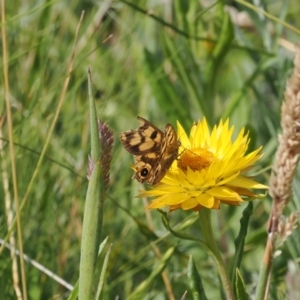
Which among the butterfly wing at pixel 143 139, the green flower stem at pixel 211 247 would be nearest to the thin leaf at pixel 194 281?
the green flower stem at pixel 211 247

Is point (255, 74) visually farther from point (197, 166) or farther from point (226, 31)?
point (197, 166)

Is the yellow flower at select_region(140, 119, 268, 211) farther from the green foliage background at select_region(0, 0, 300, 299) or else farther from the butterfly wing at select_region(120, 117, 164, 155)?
the green foliage background at select_region(0, 0, 300, 299)

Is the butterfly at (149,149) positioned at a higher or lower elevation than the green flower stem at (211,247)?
higher

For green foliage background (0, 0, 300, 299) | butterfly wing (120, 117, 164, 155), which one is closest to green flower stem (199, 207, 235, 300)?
butterfly wing (120, 117, 164, 155)

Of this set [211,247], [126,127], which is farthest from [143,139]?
[126,127]

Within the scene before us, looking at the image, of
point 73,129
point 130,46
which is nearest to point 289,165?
point 73,129

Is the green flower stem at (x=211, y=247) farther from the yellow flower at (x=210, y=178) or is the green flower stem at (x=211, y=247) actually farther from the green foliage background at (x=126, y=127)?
the green foliage background at (x=126, y=127)

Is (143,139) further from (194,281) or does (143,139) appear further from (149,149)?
(194,281)
